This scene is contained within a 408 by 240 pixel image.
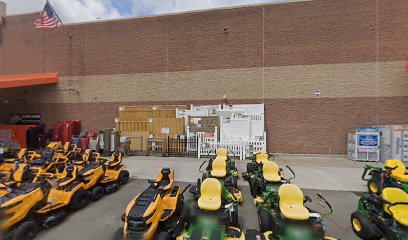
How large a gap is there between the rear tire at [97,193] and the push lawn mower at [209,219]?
9.12 ft

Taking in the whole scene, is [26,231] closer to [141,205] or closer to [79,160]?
[141,205]

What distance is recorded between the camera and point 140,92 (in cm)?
1426

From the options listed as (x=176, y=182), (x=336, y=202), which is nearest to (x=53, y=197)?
(x=176, y=182)

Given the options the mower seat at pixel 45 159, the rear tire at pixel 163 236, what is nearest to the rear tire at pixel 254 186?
the rear tire at pixel 163 236

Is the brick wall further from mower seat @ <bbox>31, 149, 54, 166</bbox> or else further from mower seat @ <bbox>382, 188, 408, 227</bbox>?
mower seat @ <bbox>382, 188, 408, 227</bbox>

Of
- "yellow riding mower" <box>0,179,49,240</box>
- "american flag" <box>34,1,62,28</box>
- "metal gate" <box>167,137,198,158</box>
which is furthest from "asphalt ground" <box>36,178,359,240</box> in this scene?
"american flag" <box>34,1,62,28</box>

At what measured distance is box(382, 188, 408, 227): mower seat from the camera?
11.0 feet

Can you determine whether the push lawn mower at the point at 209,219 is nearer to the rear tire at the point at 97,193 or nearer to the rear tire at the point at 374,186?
the rear tire at the point at 97,193

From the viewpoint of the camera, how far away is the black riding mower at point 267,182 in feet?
16.3

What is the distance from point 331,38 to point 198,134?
9480 mm

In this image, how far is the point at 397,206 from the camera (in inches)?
143

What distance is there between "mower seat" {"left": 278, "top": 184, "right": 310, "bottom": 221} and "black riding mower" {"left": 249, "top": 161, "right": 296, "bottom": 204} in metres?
1.25

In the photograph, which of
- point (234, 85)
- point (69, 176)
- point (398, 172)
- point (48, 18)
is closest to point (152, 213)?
point (69, 176)

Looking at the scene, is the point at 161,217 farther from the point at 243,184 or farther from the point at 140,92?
the point at 140,92
